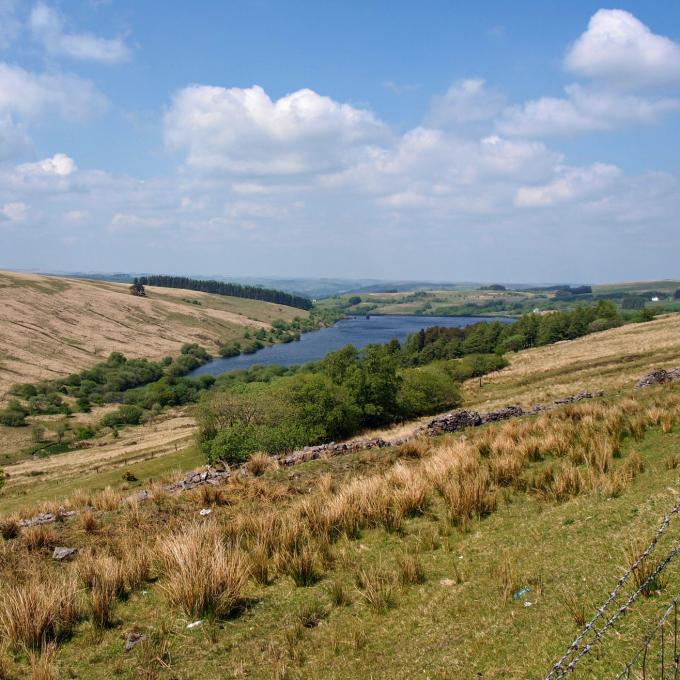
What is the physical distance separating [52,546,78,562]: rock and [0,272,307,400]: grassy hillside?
120499 millimetres

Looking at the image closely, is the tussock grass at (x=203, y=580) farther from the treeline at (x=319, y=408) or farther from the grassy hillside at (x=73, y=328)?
the grassy hillside at (x=73, y=328)

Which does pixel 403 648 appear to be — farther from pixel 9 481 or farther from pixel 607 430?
pixel 9 481

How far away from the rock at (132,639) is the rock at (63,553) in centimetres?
406

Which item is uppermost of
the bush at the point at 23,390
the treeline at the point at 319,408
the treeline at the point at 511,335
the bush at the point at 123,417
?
the treeline at the point at 511,335

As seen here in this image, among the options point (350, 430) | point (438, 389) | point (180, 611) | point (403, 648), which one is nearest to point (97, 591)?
point (180, 611)

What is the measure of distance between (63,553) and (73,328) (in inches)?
6579

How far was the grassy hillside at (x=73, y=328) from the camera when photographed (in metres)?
127

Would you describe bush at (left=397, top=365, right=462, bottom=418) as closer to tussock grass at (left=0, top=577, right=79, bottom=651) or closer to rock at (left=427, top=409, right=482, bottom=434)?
rock at (left=427, top=409, right=482, bottom=434)

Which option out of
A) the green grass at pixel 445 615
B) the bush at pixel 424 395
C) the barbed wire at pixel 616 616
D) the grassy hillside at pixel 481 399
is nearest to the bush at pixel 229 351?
the grassy hillside at pixel 481 399

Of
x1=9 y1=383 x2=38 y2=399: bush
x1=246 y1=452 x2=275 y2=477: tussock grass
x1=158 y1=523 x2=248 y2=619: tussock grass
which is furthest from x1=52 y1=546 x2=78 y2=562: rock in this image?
x1=9 y1=383 x2=38 y2=399: bush

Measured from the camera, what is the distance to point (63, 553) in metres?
9.30

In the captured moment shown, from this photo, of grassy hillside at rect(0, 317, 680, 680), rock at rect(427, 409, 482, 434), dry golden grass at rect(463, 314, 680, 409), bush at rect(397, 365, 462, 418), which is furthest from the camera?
bush at rect(397, 365, 462, 418)

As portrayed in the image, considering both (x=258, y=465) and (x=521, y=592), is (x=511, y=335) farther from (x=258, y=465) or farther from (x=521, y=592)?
(x=521, y=592)

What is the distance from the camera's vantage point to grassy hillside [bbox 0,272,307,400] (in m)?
127
